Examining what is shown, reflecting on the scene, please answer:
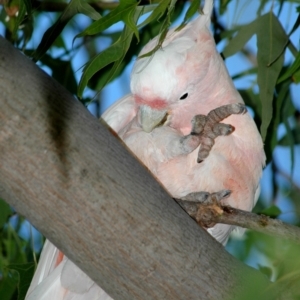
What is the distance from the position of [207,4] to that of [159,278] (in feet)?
2.31

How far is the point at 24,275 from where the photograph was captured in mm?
1590

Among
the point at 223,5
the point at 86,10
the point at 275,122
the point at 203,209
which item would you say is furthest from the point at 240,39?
the point at 203,209

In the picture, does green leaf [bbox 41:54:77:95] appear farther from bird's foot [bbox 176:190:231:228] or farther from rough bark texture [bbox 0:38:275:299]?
rough bark texture [bbox 0:38:275:299]

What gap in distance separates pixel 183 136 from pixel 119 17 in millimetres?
329

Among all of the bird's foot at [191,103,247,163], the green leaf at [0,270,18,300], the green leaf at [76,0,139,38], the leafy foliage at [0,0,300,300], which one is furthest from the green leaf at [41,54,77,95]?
the green leaf at [76,0,139,38]

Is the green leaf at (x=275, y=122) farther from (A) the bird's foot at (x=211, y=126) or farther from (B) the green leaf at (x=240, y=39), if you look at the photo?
(A) the bird's foot at (x=211, y=126)

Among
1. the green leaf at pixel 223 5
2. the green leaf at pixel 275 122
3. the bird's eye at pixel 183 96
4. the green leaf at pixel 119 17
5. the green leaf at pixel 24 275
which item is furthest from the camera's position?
the green leaf at pixel 275 122

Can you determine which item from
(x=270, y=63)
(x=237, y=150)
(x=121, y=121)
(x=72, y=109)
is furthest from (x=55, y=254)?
(x=270, y=63)

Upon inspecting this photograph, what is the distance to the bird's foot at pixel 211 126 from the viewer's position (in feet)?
4.54

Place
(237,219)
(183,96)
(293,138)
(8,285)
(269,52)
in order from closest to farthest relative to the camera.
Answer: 1. (237,219)
2. (183,96)
3. (269,52)
4. (8,285)
5. (293,138)

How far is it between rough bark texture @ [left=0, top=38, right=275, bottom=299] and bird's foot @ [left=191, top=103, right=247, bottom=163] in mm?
320

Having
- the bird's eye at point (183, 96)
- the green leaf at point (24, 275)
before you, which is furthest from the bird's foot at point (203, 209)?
the green leaf at point (24, 275)

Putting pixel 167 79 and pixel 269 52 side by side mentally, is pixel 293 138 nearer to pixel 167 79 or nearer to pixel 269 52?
pixel 269 52

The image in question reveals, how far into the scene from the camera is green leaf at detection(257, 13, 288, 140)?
1641 millimetres
